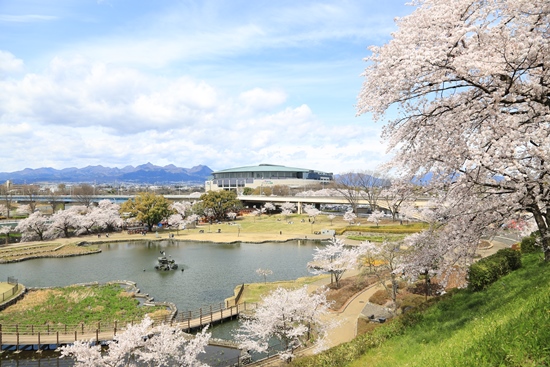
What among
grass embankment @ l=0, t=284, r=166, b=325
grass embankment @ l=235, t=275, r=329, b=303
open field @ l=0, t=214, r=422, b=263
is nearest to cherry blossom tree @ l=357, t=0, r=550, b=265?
grass embankment @ l=235, t=275, r=329, b=303

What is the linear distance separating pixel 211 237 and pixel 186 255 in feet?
35.4

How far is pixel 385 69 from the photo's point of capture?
6.66 metres

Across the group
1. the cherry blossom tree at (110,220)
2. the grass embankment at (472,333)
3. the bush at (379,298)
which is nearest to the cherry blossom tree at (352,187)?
the cherry blossom tree at (110,220)

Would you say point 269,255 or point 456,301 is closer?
point 456,301

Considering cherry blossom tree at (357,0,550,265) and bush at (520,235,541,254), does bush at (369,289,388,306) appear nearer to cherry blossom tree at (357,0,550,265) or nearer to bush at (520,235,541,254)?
bush at (520,235,541,254)

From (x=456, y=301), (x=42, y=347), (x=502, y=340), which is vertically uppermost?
(x=502, y=340)

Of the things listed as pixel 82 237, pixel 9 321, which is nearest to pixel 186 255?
pixel 9 321

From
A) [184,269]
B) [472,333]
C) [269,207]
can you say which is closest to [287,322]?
[472,333]

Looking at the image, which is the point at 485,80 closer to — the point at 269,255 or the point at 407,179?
the point at 407,179

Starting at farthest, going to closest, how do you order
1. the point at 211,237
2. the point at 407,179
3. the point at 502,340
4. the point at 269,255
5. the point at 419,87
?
the point at 211,237 → the point at 269,255 → the point at 407,179 → the point at 419,87 → the point at 502,340

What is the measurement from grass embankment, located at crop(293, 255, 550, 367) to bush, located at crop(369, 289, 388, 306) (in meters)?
7.51

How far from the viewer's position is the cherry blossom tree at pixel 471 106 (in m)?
5.69

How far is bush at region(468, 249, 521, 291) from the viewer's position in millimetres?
11328

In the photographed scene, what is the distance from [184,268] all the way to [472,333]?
90.8 ft
